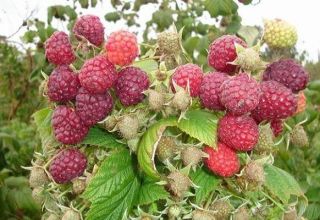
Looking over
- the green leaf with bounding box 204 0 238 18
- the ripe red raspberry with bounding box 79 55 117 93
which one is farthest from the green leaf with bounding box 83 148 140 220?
the green leaf with bounding box 204 0 238 18

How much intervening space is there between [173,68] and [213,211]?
0.24m

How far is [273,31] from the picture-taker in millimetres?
814

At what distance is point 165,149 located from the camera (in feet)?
2.47

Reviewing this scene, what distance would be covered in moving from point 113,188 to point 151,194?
64 mm

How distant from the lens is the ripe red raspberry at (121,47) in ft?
2.58

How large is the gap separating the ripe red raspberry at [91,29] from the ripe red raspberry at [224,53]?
0.57 feet

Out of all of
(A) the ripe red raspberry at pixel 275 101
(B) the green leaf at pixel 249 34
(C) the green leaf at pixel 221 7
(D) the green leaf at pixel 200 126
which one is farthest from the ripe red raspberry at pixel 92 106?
(C) the green leaf at pixel 221 7

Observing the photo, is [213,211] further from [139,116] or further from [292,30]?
[292,30]

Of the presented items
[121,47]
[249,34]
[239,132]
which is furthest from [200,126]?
[249,34]

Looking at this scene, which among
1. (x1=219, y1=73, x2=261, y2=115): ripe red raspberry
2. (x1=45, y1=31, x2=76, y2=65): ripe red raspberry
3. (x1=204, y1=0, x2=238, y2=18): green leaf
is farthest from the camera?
(x1=204, y1=0, x2=238, y2=18): green leaf

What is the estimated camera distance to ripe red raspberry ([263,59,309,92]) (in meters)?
0.79

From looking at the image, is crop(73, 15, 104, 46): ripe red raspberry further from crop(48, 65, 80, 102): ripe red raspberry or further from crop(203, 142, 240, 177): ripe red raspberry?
crop(203, 142, 240, 177): ripe red raspberry

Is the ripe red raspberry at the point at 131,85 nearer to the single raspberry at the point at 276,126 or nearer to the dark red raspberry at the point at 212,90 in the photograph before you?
the dark red raspberry at the point at 212,90

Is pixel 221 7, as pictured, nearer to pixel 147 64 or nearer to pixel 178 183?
pixel 147 64
